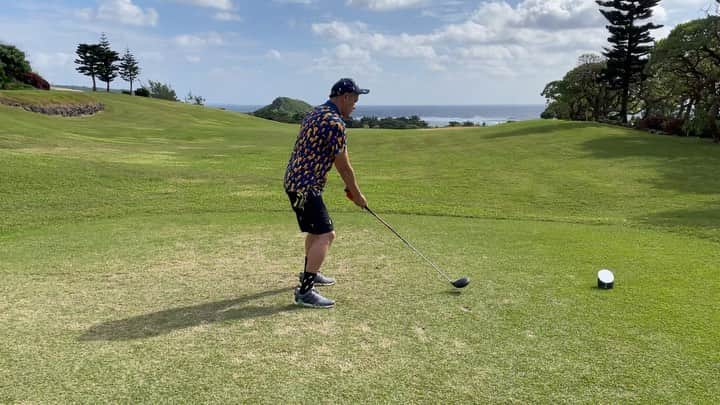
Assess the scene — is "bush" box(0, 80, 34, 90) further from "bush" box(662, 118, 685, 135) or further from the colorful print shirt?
"bush" box(662, 118, 685, 135)

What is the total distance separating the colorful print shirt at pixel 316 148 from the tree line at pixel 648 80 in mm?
28002

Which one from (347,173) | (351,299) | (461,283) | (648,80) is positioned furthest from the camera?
(648,80)

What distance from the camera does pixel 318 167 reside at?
513 cm

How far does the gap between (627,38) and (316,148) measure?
48.7 meters

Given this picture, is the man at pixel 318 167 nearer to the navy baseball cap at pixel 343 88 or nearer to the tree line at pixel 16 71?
the navy baseball cap at pixel 343 88

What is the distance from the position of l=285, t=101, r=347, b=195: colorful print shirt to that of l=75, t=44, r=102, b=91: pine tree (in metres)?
84.9

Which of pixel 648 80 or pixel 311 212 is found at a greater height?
pixel 648 80

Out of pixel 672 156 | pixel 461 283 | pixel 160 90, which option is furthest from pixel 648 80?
pixel 160 90

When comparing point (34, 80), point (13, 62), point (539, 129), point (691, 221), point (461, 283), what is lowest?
point (461, 283)

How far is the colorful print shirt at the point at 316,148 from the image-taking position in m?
5.00

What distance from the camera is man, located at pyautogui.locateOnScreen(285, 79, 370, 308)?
502cm

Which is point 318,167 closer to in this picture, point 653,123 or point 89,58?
point 653,123

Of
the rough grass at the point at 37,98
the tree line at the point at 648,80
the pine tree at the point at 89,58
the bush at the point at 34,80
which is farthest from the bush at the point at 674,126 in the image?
the pine tree at the point at 89,58

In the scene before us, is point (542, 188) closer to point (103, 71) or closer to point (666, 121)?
point (666, 121)
